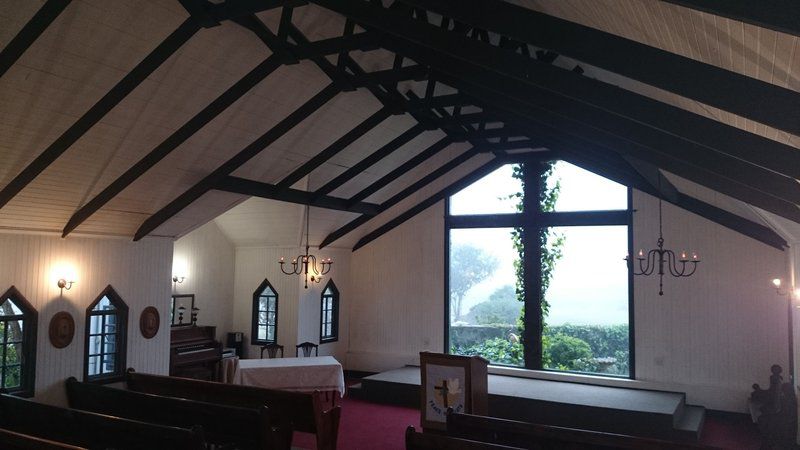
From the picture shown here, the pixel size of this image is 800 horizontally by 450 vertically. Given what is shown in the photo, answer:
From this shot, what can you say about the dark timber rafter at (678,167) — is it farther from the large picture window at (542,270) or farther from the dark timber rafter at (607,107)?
the large picture window at (542,270)

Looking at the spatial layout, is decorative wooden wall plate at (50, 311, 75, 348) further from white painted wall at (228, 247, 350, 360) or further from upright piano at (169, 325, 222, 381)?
white painted wall at (228, 247, 350, 360)

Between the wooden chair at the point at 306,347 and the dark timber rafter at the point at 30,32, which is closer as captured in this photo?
the dark timber rafter at the point at 30,32

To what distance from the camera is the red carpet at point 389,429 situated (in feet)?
24.4

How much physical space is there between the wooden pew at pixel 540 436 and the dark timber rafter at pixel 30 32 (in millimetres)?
4665

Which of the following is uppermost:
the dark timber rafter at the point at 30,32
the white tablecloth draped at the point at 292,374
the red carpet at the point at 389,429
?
the dark timber rafter at the point at 30,32

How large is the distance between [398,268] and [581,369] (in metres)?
3.97

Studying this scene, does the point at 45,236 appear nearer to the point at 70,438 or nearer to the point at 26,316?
the point at 26,316

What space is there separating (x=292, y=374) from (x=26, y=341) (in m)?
3.36

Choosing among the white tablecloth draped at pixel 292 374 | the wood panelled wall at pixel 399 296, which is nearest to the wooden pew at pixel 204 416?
the white tablecloth draped at pixel 292 374

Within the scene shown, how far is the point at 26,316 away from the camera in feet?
22.3

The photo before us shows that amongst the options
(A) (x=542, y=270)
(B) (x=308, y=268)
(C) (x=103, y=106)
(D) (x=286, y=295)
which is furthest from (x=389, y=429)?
(C) (x=103, y=106)

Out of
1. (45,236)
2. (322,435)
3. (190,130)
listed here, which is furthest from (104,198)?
(322,435)

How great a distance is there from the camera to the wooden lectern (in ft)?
23.2

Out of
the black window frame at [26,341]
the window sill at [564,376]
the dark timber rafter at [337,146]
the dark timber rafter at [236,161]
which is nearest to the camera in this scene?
the black window frame at [26,341]
